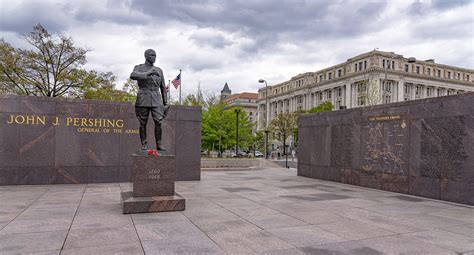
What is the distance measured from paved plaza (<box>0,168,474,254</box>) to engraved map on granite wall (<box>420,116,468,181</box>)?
1.15 m

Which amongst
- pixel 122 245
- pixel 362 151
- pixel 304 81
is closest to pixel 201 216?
pixel 122 245

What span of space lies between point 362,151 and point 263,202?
6924 mm

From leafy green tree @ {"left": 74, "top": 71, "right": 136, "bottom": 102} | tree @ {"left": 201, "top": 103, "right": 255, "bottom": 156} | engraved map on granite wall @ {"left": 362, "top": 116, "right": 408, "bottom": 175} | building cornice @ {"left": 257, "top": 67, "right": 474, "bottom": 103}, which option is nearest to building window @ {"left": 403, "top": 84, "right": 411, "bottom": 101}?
building cornice @ {"left": 257, "top": 67, "right": 474, "bottom": 103}

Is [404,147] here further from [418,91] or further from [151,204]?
[418,91]

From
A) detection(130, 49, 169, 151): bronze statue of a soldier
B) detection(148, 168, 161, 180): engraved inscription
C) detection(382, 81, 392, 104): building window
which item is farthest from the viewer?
detection(382, 81, 392, 104): building window

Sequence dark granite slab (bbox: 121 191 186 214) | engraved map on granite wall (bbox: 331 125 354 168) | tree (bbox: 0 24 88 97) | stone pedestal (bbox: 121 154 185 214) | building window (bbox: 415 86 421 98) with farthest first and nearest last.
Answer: building window (bbox: 415 86 421 98) < tree (bbox: 0 24 88 97) < engraved map on granite wall (bbox: 331 125 354 168) < stone pedestal (bbox: 121 154 185 214) < dark granite slab (bbox: 121 191 186 214)

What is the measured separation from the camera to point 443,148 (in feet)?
34.8

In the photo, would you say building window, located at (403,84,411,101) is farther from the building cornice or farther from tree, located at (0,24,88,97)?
tree, located at (0,24,88,97)

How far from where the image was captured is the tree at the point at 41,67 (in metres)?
26.0

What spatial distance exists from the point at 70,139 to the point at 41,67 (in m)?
17.9

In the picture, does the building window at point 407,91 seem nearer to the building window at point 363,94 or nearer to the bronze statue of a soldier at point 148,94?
the building window at point 363,94

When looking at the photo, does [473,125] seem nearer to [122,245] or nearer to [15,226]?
[122,245]

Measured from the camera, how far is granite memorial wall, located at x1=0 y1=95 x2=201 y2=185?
12.5 metres

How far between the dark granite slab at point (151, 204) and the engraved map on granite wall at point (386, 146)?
8903mm
